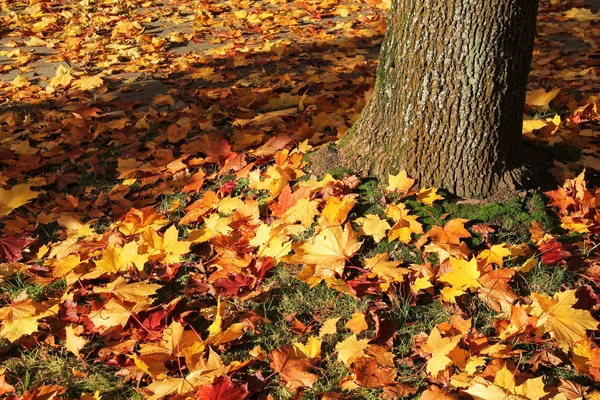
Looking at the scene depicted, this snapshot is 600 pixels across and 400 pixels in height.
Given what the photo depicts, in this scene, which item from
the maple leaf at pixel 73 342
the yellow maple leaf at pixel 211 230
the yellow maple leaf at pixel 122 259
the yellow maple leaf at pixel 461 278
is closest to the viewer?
the maple leaf at pixel 73 342

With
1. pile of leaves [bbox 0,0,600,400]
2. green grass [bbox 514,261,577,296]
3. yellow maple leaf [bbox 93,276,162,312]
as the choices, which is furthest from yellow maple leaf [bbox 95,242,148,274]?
green grass [bbox 514,261,577,296]

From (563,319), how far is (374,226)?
2.93ft

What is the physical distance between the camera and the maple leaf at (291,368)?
82.4 inches

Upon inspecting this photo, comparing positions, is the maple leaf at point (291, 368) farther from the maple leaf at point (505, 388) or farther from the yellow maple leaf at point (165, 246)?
the yellow maple leaf at point (165, 246)

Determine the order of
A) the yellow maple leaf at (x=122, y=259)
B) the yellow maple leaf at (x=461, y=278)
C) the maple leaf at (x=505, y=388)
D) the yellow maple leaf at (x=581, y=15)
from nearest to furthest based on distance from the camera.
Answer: the maple leaf at (x=505, y=388) < the yellow maple leaf at (x=461, y=278) < the yellow maple leaf at (x=122, y=259) < the yellow maple leaf at (x=581, y=15)

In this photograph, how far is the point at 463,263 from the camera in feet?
7.97

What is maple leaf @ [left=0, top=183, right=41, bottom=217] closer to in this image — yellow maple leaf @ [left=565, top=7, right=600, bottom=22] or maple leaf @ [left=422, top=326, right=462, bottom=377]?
maple leaf @ [left=422, top=326, right=462, bottom=377]

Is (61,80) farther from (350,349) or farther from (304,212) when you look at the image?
(350,349)

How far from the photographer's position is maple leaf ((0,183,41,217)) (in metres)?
3.21

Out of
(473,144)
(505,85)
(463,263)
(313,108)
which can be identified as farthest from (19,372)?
(313,108)

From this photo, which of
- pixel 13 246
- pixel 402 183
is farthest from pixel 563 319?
pixel 13 246

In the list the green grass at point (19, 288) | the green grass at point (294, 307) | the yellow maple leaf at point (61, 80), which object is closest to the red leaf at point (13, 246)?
the green grass at point (19, 288)

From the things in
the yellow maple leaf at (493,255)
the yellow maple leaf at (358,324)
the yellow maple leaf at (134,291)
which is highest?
the yellow maple leaf at (493,255)

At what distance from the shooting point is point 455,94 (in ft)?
8.71
